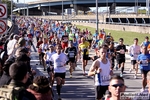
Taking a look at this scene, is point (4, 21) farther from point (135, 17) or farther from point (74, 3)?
point (74, 3)

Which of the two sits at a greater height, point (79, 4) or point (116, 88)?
point (79, 4)

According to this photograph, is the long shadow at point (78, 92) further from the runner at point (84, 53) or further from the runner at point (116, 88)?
the runner at point (116, 88)

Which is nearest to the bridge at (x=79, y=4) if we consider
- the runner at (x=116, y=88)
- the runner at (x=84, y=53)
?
the runner at (x=84, y=53)

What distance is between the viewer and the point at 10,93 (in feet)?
16.2

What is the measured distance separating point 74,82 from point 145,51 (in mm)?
3579

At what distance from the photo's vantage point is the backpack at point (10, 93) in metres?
4.88

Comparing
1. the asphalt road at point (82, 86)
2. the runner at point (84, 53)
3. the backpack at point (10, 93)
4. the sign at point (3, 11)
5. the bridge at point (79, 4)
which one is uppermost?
the bridge at point (79, 4)

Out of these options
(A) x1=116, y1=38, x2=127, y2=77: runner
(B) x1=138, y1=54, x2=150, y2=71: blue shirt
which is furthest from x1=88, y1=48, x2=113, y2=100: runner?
(A) x1=116, y1=38, x2=127, y2=77: runner

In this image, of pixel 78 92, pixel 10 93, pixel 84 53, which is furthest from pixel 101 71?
pixel 84 53

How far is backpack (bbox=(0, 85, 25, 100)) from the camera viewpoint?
488cm

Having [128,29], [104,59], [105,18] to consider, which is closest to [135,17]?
[105,18]

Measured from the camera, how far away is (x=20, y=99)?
488cm

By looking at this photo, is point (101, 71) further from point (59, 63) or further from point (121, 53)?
point (121, 53)

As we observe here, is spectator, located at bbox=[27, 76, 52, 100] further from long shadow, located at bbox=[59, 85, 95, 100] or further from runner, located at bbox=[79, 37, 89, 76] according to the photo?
runner, located at bbox=[79, 37, 89, 76]
